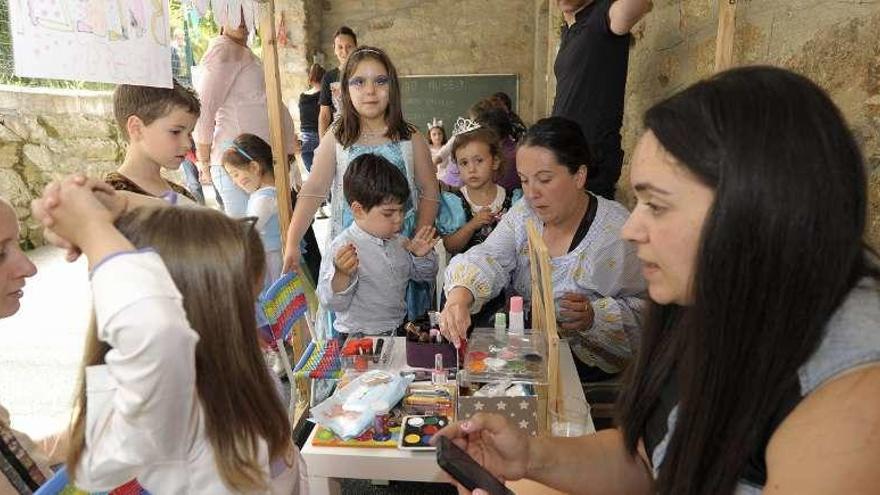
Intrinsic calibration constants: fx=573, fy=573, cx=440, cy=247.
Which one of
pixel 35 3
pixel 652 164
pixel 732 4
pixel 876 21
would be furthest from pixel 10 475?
pixel 732 4

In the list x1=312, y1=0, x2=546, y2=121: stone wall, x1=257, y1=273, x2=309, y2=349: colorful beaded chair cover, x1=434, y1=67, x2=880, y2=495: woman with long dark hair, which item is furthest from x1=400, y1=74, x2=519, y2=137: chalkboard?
x1=434, y1=67, x2=880, y2=495: woman with long dark hair

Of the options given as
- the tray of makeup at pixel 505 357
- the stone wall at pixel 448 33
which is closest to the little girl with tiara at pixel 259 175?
the tray of makeup at pixel 505 357

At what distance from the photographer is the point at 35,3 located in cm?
122

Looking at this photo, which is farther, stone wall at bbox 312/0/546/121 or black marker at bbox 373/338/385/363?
stone wall at bbox 312/0/546/121

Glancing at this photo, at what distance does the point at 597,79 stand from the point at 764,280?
1.77 m

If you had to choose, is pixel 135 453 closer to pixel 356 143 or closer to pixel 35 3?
pixel 35 3

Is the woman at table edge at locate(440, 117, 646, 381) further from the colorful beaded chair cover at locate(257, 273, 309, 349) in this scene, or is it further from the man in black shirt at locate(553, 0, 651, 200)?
the colorful beaded chair cover at locate(257, 273, 309, 349)

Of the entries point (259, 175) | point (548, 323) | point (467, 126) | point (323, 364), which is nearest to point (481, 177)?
point (259, 175)

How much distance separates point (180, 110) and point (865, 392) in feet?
6.70

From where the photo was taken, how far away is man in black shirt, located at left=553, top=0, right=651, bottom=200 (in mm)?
2271

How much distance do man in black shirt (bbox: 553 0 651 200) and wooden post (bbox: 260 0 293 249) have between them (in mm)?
1238

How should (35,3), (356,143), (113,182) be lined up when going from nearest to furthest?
(35,3)
(113,182)
(356,143)

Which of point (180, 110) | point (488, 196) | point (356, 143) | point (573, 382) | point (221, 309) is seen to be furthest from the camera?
point (488, 196)

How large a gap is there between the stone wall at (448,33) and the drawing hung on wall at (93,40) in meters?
6.00
